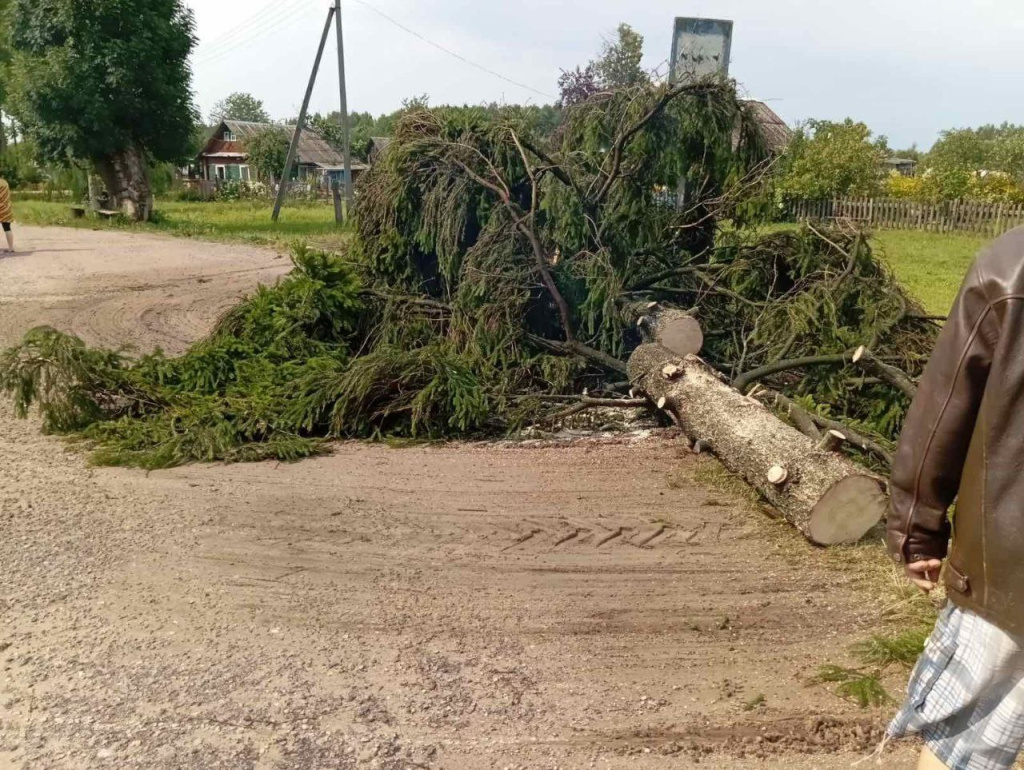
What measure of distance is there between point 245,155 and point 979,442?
5296cm

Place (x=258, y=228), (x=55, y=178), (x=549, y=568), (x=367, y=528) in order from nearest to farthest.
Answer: (x=549, y=568) → (x=367, y=528) → (x=258, y=228) → (x=55, y=178)

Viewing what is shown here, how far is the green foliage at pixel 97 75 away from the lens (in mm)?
22438

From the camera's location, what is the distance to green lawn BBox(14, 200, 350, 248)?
2055 cm

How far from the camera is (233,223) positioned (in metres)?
26.1

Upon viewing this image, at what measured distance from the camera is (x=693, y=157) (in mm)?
8016

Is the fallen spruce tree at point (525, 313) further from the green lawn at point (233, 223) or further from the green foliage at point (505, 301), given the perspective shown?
the green lawn at point (233, 223)

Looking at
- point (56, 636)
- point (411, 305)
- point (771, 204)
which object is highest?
point (771, 204)

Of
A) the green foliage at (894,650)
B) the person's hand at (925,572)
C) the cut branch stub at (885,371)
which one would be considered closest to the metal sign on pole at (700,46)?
the cut branch stub at (885,371)

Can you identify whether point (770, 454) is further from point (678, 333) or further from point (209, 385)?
point (209, 385)

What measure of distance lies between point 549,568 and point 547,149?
4.92 meters

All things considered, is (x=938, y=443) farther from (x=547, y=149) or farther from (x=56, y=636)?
(x=547, y=149)

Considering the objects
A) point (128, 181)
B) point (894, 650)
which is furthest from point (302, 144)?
point (894, 650)

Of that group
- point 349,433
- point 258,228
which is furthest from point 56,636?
Answer: point 258,228

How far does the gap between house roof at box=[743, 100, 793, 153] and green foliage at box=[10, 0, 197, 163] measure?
1944cm
